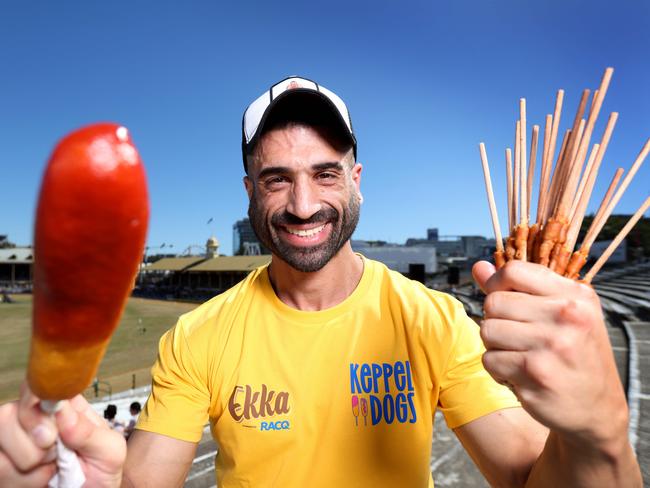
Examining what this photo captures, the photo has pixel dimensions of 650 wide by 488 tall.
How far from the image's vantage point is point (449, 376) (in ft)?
6.08

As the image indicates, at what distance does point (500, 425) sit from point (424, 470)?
0.46 metres

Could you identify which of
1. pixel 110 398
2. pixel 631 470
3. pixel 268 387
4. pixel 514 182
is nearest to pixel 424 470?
pixel 268 387

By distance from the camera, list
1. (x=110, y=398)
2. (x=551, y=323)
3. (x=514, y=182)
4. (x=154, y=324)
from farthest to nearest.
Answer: (x=154, y=324)
(x=110, y=398)
(x=514, y=182)
(x=551, y=323)

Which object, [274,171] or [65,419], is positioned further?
[274,171]

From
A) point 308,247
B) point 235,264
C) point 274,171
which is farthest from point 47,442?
point 235,264

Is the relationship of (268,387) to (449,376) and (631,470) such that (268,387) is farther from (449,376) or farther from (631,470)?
(631,470)

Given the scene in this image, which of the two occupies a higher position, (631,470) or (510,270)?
(510,270)

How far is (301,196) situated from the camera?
6.12 ft

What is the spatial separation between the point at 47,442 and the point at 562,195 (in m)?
1.61

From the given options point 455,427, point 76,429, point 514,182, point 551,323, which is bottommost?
point 455,427

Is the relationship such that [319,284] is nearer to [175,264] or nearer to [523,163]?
[523,163]

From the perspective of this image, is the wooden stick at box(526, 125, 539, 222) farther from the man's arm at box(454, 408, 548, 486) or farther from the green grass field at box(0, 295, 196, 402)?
the green grass field at box(0, 295, 196, 402)

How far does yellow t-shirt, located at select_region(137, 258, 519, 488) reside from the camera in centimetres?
178

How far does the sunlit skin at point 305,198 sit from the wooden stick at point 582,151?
1001 millimetres
